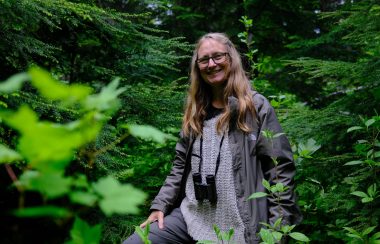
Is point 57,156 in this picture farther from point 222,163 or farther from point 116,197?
point 222,163

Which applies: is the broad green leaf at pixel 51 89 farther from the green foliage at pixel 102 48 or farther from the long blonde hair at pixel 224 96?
the green foliage at pixel 102 48

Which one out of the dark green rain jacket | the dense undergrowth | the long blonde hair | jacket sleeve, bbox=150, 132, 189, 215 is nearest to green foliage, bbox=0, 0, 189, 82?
the dense undergrowth

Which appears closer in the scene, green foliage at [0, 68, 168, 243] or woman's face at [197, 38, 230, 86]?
green foliage at [0, 68, 168, 243]

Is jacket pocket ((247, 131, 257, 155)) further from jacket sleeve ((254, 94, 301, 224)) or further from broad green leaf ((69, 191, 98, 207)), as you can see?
broad green leaf ((69, 191, 98, 207))

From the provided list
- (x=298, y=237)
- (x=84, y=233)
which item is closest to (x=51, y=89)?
(x=84, y=233)

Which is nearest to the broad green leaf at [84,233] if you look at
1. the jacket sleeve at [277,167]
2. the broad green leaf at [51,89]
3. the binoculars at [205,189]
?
the broad green leaf at [51,89]

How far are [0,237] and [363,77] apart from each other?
3030 mm

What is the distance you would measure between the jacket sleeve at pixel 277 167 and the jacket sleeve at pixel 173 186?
2.19ft

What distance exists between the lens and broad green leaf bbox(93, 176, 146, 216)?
55 centimetres

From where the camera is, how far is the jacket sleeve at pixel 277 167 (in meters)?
2.46

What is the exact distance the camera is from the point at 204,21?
6.95 metres

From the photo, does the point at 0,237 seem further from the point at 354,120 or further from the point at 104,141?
the point at 354,120

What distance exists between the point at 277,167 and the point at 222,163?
38 cm

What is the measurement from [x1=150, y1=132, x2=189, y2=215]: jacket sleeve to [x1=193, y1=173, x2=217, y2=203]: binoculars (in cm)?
28
